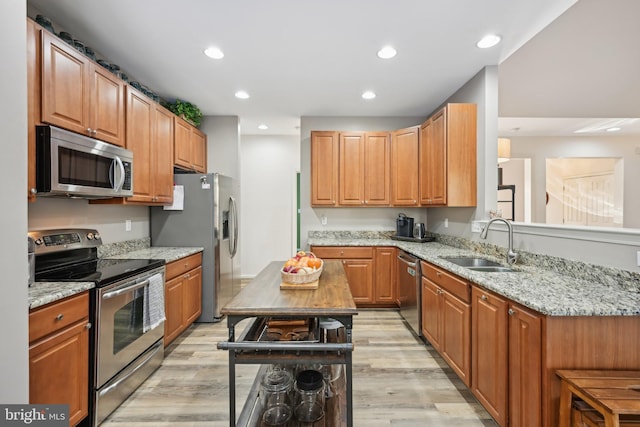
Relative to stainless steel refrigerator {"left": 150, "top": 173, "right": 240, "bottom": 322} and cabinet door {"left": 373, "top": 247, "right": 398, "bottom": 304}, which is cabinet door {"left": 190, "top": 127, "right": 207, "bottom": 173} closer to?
stainless steel refrigerator {"left": 150, "top": 173, "right": 240, "bottom": 322}

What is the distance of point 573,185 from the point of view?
5480 millimetres

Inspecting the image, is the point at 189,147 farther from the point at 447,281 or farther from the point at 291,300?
the point at 447,281

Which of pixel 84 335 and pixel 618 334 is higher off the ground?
pixel 618 334

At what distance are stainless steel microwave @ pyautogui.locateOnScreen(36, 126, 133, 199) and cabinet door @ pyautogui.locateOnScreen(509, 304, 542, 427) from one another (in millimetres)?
2733

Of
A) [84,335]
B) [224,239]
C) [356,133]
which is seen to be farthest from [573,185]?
[84,335]

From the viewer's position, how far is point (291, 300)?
1.56 m

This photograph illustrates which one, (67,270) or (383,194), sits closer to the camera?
(67,270)

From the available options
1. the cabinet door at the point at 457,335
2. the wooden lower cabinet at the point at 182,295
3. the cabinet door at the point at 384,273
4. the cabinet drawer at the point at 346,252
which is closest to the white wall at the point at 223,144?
the wooden lower cabinet at the point at 182,295

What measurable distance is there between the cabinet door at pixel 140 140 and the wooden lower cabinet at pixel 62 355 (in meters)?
1.28

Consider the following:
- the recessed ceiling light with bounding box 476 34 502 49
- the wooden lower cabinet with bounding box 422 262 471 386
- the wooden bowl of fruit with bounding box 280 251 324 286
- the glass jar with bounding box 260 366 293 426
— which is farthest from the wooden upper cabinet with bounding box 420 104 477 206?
the glass jar with bounding box 260 366 293 426

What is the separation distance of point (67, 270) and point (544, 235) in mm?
3404

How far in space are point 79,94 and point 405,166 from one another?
352 cm

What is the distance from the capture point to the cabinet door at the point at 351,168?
165 inches

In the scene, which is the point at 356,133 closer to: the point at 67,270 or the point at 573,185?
the point at 67,270
